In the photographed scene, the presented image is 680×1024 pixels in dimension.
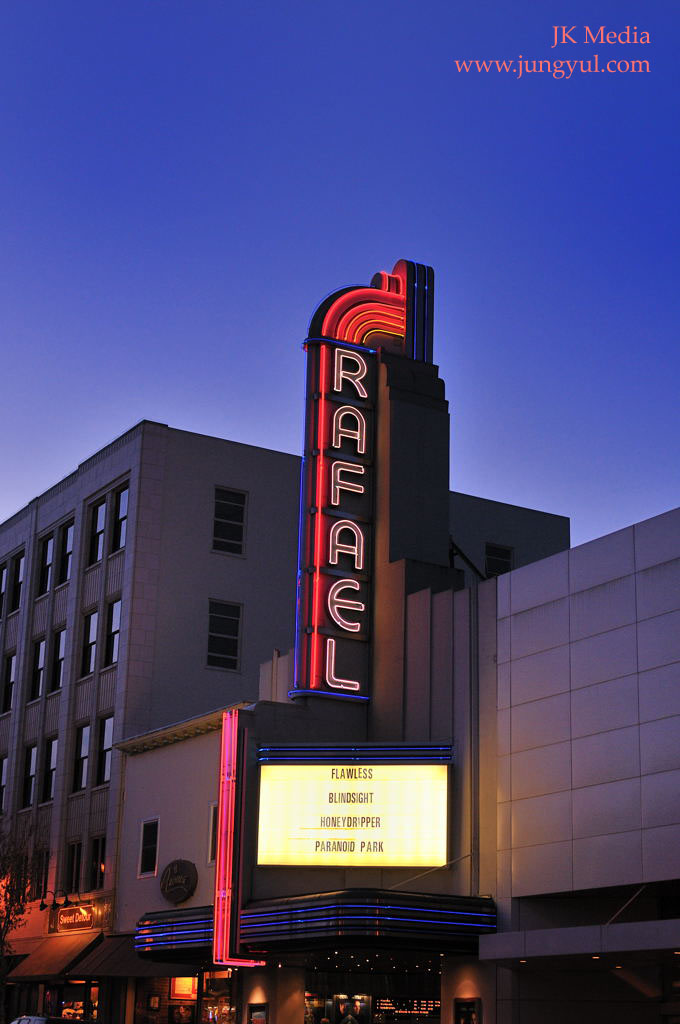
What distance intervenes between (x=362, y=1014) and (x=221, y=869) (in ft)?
19.8

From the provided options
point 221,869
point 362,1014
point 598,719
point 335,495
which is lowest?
point 362,1014

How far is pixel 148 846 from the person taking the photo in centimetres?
3747

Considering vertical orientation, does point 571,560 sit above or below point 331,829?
above

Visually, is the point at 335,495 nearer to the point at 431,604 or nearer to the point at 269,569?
the point at 431,604

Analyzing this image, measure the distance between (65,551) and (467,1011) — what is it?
Answer: 83.2 feet

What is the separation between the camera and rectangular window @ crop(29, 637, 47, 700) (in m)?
48.2

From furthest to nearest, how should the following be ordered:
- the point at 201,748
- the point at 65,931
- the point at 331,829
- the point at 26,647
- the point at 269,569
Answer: the point at 26,647 < the point at 269,569 < the point at 65,931 < the point at 201,748 < the point at 331,829

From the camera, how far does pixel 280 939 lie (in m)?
27.3

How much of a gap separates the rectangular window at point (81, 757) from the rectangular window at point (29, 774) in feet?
9.94

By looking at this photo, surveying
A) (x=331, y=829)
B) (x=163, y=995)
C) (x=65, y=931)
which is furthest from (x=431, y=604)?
(x=65, y=931)

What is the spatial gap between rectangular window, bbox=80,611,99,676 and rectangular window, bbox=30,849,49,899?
5.79 meters

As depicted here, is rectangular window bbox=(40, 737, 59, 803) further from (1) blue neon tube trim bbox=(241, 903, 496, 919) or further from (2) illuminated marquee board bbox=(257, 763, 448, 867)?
(1) blue neon tube trim bbox=(241, 903, 496, 919)

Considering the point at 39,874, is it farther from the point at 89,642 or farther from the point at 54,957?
the point at 89,642

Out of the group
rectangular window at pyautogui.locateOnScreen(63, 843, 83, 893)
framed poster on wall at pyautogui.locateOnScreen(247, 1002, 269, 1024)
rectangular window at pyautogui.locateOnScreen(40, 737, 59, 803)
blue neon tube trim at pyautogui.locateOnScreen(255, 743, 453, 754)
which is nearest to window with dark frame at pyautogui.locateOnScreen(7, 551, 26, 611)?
rectangular window at pyautogui.locateOnScreen(40, 737, 59, 803)
